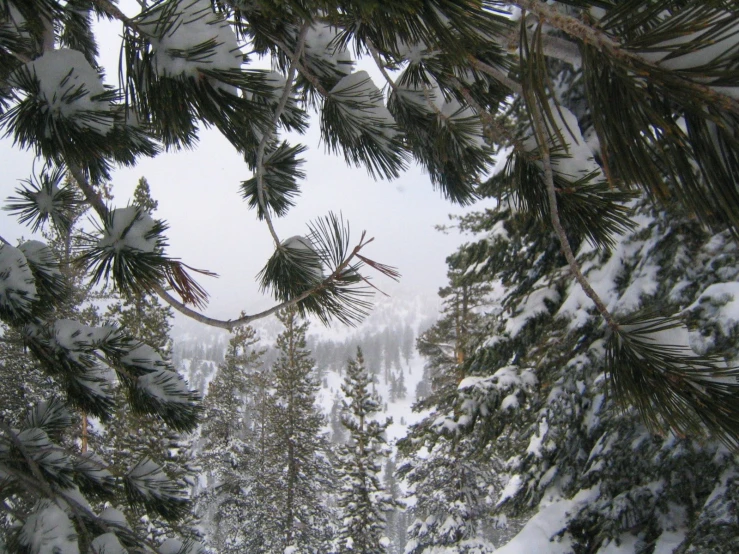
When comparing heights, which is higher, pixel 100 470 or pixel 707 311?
pixel 707 311

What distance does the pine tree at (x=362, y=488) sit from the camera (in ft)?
46.7

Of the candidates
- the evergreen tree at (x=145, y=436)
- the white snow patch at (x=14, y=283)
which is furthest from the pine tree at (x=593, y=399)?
the evergreen tree at (x=145, y=436)

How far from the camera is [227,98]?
1002 mm

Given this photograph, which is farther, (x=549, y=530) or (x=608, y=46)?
(x=549, y=530)

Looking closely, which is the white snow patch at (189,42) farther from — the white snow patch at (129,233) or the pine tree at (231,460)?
the pine tree at (231,460)

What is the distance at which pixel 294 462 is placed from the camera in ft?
51.7

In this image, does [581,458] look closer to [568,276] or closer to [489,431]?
[489,431]

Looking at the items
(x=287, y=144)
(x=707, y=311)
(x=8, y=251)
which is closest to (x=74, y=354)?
(x=8, y=251)

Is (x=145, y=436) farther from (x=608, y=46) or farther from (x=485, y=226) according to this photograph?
(x=608, y=46)

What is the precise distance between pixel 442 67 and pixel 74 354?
6.83 ft

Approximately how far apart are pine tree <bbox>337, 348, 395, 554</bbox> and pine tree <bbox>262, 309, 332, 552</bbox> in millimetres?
1693

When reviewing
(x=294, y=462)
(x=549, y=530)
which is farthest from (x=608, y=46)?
(x=294, y=462)

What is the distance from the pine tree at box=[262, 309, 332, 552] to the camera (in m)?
15.6

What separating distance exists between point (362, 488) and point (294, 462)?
310 cm
